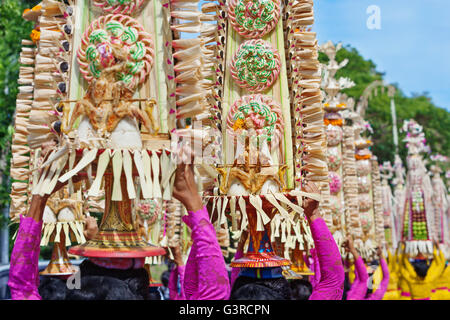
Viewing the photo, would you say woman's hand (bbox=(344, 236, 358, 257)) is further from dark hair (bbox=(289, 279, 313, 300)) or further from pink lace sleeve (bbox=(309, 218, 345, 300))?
pink lace sleeve (bbox=(309, 218, 345, 300))

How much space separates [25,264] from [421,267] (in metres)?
7.45

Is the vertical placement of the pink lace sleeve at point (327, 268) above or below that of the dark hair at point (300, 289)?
above

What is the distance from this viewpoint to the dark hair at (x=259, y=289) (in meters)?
3.38

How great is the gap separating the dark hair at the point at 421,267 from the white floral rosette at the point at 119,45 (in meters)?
7.01

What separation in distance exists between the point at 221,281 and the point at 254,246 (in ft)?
5.23

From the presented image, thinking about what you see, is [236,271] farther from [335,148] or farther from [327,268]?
[335,148]

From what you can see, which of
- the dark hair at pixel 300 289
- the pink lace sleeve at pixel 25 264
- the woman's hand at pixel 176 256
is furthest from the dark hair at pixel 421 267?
the pink lace sleeve at pixel 25 264

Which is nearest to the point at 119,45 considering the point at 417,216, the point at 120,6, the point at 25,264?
the point at 120,6

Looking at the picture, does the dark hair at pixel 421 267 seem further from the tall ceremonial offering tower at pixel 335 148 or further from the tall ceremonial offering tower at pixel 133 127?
the tall ceremonial offering tower at pixel 133 127

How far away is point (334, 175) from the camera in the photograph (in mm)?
7266

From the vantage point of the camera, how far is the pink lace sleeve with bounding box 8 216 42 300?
2.30 metres

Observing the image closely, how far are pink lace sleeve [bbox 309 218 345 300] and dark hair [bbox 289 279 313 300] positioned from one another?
6.49 feet

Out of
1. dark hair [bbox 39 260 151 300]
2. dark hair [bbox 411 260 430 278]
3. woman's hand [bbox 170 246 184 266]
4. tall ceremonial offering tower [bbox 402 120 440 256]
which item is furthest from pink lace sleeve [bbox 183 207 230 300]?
tall ceremonial offering tower [bbox 402 120 440 256]

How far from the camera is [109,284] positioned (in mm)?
2438
